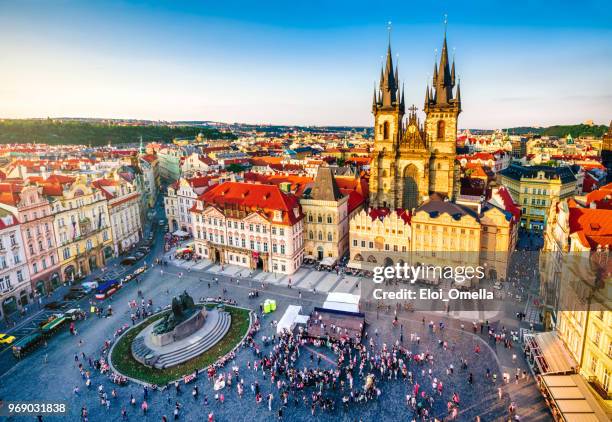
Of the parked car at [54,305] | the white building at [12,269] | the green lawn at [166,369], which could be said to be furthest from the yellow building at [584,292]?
the white building at [12,269]

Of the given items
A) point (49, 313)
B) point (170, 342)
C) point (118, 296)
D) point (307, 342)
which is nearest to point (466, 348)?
point (307, 342)

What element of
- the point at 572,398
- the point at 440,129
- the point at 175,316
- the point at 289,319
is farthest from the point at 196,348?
the point at 440,129

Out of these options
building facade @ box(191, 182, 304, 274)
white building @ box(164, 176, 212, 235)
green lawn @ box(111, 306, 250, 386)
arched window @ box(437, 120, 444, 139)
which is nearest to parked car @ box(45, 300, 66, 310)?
green lawn @ box(111, 306, 250, 386)

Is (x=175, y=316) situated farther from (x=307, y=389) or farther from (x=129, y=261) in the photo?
(x=129, y=261)

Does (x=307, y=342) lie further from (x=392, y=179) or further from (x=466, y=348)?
(x=392, y=179)

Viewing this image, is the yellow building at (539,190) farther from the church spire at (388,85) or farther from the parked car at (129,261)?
the parked car at (129,261)
